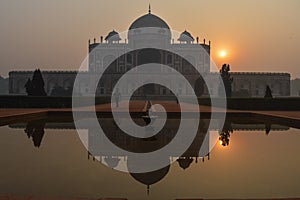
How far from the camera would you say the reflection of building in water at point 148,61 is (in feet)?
134

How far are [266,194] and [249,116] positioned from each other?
9976 millimetres

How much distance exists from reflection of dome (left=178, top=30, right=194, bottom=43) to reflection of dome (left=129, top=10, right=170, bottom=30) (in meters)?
3.02

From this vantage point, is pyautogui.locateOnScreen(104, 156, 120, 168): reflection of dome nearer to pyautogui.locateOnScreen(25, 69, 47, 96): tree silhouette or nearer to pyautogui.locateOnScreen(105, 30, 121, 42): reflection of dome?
pyautogui.locateOnScreen(25, 69, 47, 96): tree silhouette

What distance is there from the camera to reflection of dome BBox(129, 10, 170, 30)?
1614 inches

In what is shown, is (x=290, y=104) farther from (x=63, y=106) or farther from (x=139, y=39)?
(x=139, y=39)

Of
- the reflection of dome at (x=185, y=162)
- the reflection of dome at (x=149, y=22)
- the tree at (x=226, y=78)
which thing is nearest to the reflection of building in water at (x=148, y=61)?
the reflection of dome at (x=149, y=22)

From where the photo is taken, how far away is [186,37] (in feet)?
144

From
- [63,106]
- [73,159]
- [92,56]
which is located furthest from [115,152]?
[92,56]

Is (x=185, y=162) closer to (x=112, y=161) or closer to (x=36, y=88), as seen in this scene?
(x=112, y=161)

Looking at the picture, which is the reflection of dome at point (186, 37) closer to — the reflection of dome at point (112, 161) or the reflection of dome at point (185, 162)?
the reflection of dome at point (185, 162)

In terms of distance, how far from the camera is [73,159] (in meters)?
4.63

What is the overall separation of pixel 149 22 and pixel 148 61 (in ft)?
14.9

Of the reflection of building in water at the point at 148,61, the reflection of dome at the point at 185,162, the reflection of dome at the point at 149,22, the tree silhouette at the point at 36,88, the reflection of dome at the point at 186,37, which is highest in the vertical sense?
the reflection of dome at the point at 149,22

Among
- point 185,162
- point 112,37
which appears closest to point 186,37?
point 112,37
